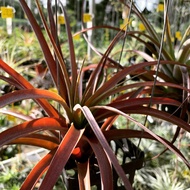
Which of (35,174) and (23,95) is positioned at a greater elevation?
(23,95)

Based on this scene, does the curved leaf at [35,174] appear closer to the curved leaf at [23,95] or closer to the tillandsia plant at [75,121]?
the tillandsia plant at [75,121]

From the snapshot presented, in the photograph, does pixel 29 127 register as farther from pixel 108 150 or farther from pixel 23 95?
pixel 108 150

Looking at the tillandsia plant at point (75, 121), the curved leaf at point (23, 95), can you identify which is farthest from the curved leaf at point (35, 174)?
the curved leaf at point (23, 95)

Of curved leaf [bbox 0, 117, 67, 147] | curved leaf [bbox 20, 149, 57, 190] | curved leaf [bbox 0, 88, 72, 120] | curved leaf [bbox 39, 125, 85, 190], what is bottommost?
curved leaf [bbox 20, 149, 57, 190]

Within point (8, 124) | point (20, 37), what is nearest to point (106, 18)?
point (20, 37)

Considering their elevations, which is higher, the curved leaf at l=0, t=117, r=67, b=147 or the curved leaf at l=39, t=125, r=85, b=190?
the curved leaf at l=0, t=117, r=67, b=147

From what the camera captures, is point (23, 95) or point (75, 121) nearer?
point (23, 95)

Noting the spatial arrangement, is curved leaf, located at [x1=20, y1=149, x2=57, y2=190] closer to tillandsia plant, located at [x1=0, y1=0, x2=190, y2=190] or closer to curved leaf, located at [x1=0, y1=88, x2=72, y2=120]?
tillandsia plant, located at [x1=0, y1=0, x2=190, y2=190]

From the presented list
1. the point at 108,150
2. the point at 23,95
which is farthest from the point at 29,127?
the point at 108,150

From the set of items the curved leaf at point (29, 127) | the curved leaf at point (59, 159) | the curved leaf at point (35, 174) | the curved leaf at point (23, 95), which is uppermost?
the curved leaf at point (23, 95)

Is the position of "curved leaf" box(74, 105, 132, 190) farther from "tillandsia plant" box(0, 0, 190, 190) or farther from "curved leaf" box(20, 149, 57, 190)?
"curved leaf" box(20, 149, 57, 190)

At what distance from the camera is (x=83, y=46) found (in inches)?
136

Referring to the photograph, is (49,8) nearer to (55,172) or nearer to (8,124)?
(55,172)

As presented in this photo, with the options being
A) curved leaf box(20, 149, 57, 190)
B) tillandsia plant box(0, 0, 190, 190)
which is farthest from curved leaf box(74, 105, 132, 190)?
curved leaf box(20, 149, 57, 190)
